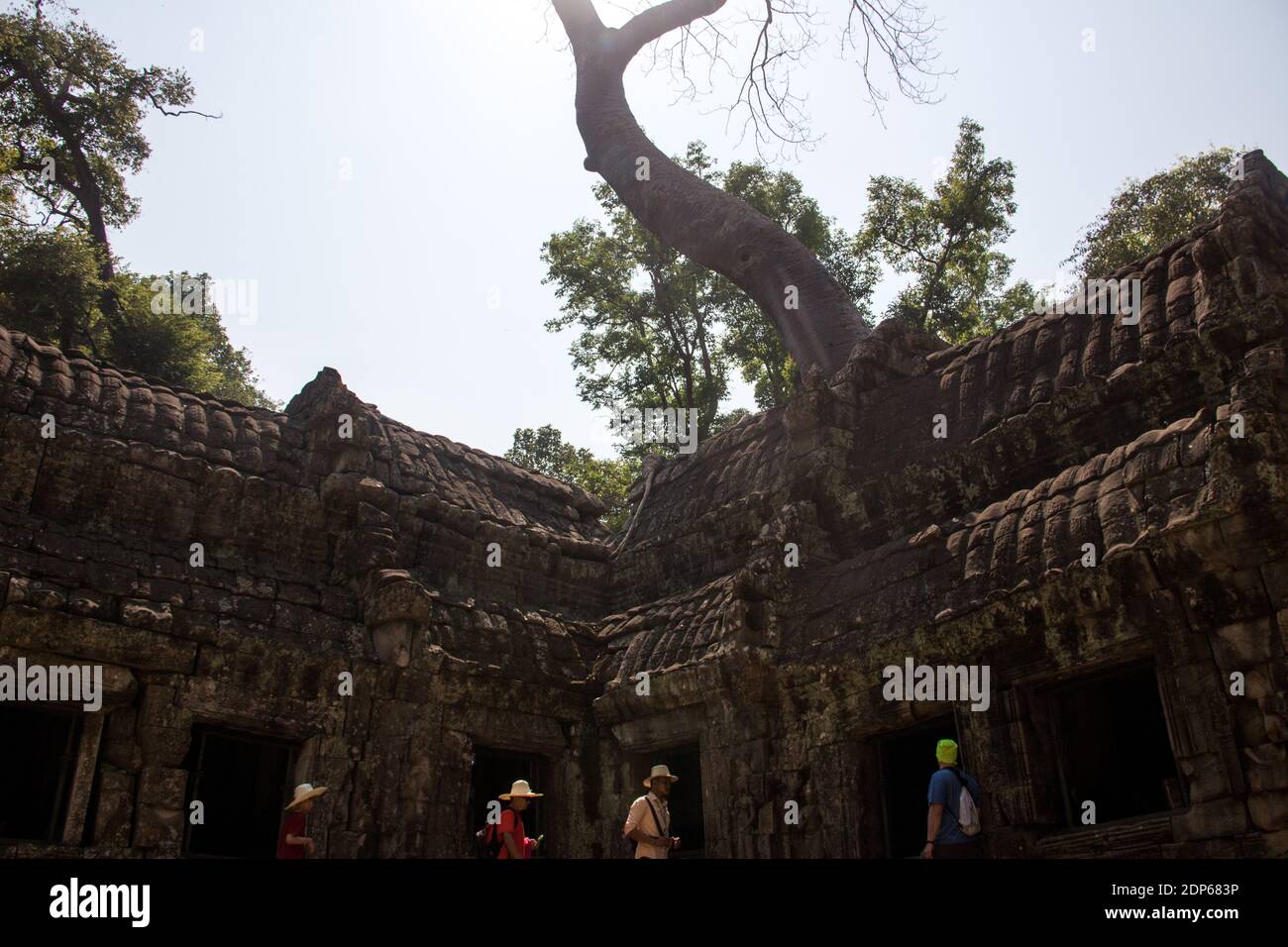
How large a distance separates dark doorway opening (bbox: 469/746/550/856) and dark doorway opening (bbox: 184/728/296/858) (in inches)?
71.6

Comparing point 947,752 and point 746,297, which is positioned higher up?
point 746,297

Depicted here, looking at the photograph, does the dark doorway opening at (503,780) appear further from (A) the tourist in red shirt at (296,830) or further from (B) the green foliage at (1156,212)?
(B) the green foliage at (1156,212)

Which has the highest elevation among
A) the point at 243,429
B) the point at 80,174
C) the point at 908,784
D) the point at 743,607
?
the point at 80,174

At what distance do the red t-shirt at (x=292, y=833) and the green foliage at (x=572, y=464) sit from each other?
18249 mm

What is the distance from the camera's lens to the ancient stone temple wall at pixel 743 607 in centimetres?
755

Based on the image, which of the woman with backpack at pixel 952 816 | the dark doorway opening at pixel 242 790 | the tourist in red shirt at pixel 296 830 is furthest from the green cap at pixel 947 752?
the dark doorway opening at pixel 242 790

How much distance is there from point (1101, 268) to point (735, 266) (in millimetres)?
8911

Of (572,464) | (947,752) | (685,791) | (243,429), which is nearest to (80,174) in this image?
(572,464)

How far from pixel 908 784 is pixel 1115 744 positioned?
5.74 ft

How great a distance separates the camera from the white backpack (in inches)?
271

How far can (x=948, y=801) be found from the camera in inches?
276

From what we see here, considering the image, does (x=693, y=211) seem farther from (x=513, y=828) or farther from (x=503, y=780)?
(x=513, y=828)
